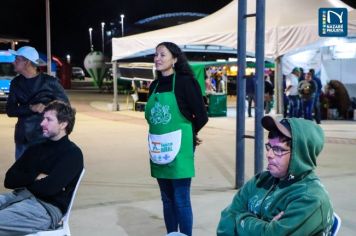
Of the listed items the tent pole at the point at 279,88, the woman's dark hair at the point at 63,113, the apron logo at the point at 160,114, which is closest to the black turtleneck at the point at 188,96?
the apron logo at the point at 160,114

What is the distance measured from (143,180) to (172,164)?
3.71m

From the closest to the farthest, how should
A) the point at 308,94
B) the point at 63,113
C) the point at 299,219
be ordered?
the point at 299,219
the point at 63,113
the point at 308,94

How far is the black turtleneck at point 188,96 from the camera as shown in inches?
186

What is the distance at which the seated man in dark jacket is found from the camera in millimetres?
4004

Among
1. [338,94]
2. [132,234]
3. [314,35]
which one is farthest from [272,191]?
[338,94]

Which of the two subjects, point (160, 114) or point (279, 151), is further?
point (160, 114)

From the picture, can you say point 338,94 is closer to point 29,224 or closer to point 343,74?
point 343,74

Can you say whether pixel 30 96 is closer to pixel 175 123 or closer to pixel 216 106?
pixel 175 123

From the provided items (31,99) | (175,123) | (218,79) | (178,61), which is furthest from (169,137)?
(218,79)

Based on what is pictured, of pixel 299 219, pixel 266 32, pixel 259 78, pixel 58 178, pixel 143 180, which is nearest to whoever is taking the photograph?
pixel 299 219

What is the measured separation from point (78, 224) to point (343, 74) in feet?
49.5

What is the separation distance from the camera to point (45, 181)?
4.09m

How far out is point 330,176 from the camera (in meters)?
8.55

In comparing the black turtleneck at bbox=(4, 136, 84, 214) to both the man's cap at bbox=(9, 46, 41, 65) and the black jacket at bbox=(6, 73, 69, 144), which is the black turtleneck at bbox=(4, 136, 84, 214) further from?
the man's cap at bbox=(9, 46, 41, 65)
